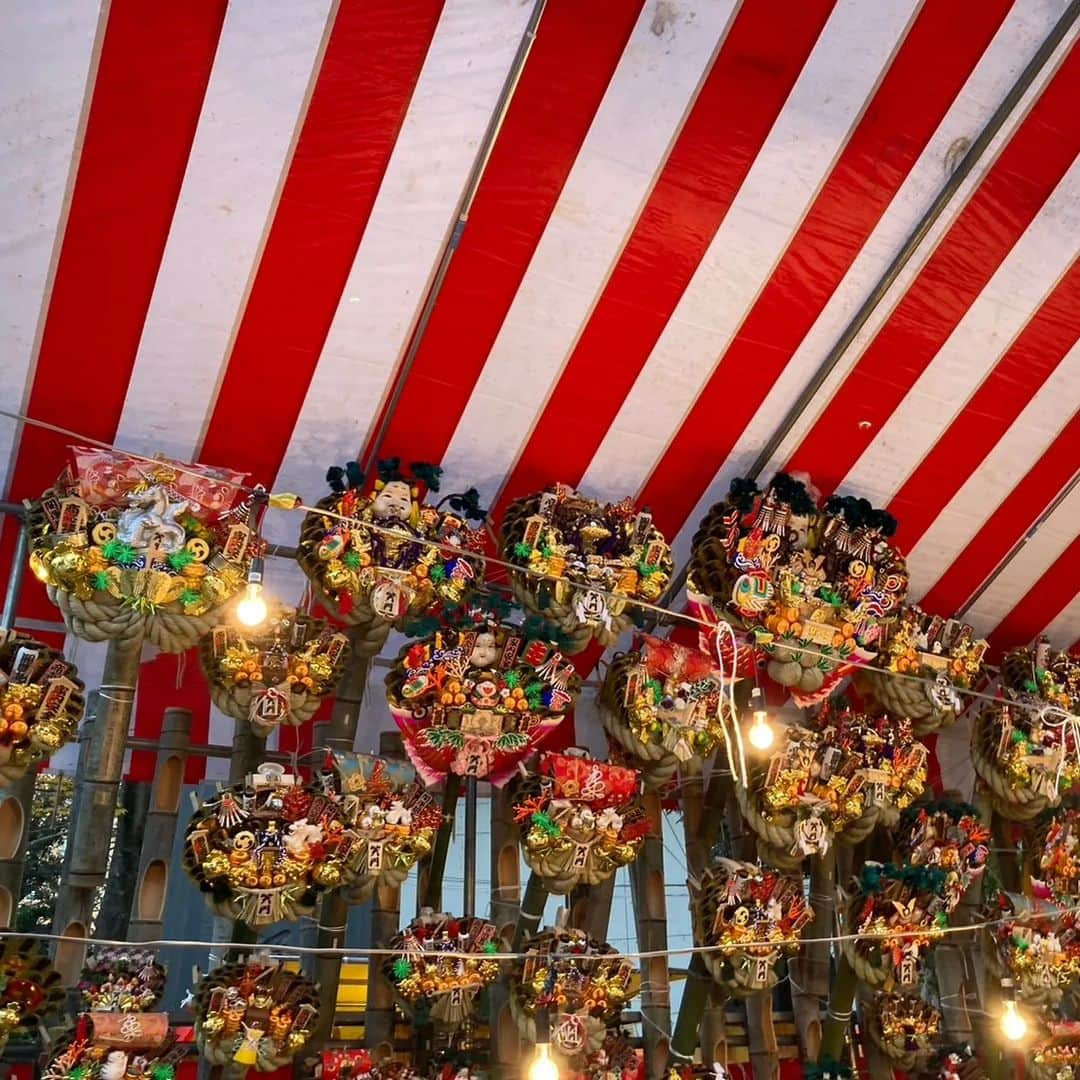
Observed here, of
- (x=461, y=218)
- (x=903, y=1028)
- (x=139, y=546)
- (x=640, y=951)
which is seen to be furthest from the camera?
(x=903, y=1028)

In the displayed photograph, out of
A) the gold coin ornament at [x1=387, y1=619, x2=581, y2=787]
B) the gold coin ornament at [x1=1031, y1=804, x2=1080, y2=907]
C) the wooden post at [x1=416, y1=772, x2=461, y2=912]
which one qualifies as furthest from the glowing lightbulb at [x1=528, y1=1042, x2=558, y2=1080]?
the gold coin ornament at [x1=1031, y1=804, x2=1080, y2=907]

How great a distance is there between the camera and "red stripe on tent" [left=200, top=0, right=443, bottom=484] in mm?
3174

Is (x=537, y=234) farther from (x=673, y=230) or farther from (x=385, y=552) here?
(x=385, y=552)

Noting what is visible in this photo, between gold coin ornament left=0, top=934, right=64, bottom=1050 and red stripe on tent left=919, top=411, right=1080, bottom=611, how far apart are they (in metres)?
3.72

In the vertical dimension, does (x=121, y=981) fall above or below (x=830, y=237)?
below

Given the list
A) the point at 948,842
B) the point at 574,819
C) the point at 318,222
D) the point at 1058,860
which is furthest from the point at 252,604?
the point at 1058,860

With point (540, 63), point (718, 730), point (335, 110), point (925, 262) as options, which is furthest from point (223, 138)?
point (718, 730)

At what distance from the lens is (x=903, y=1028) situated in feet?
15.5

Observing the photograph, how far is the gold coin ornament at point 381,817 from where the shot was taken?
145 inches

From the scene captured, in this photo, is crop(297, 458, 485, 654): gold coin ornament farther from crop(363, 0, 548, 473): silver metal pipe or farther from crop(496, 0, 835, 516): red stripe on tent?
crop(496, 0, 835, 516): red stripe on tent

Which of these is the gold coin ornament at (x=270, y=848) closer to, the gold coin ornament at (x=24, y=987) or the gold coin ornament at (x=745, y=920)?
the gold coin ornament at (x=24, y=987)

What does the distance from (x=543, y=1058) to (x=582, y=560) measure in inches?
64.9

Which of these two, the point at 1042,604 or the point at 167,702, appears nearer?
the point at 167,702

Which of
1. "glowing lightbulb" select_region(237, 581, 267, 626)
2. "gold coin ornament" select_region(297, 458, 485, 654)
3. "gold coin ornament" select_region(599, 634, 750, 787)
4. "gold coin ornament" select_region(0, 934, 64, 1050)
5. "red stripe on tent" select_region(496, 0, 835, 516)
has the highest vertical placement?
"red stripe on tent" select_region(496, 0, 835, 516)
